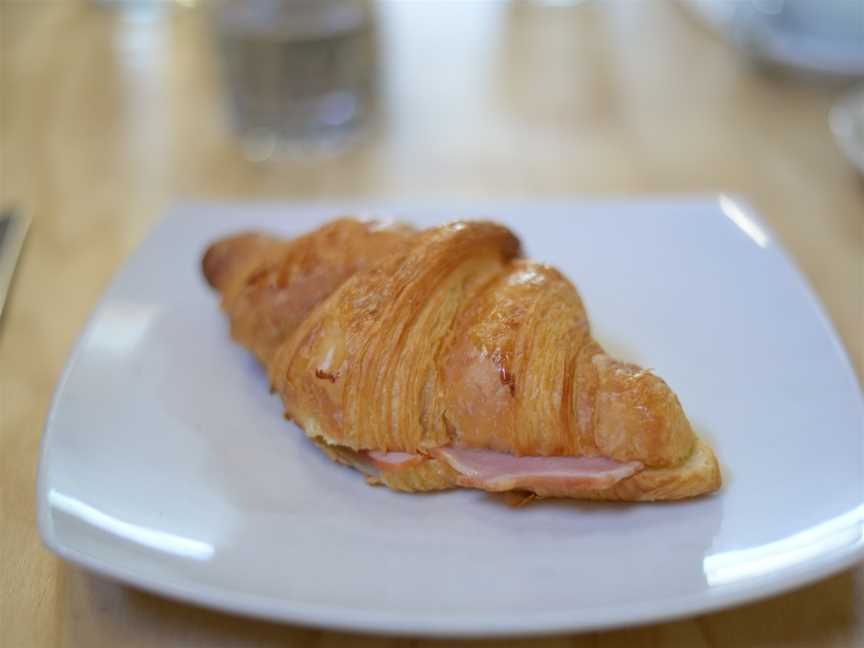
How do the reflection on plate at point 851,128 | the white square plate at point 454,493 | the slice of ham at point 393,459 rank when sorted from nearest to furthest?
the white square plate at point 454,493, the slice of ham at point 393,459, the reflection on plate at point 851,128

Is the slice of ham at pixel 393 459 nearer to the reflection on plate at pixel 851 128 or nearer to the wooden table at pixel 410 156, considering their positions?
the wooden table at pixel 410 156

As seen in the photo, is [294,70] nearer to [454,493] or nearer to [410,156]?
[410,156]

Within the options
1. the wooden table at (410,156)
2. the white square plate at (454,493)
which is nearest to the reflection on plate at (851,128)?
the wooden table at (410,156)

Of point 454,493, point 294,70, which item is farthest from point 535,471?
point 294,70

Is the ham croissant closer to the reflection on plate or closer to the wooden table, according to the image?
the wooden table

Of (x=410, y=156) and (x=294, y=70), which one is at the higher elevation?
(x=294, y=70)

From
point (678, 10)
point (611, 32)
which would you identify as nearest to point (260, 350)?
point (611, 32)

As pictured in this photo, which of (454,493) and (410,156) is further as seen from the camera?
(410,156)
